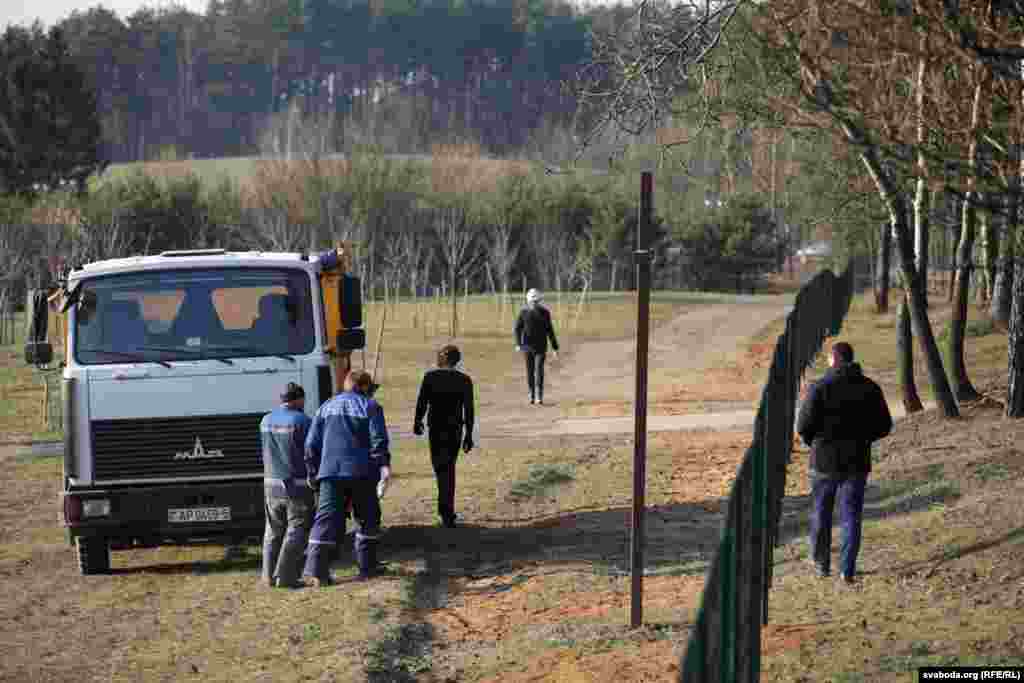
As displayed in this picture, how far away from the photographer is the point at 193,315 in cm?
1304

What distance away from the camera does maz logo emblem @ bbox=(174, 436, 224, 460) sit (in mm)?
12727

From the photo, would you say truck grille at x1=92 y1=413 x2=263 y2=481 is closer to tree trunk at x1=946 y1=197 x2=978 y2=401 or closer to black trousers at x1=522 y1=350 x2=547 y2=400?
tree trunk at x1=946 y1=197 x2=978 y2=401

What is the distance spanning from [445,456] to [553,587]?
2657 millimetres

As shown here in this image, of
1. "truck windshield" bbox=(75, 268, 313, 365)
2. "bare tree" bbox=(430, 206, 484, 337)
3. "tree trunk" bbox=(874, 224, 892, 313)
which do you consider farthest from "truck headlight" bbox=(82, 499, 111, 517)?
"bare tree" bbox=(430, 206, 484, 337)

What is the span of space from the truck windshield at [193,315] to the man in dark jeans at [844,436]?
448 cm

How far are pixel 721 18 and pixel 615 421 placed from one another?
1059cm

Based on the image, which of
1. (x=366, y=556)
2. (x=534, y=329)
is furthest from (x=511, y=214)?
(x=366, y=556)

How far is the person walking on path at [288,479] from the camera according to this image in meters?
12.1

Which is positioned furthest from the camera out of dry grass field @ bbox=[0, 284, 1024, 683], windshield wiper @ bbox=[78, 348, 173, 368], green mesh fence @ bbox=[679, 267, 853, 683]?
windshield wiper @ bbox=[78, 348, 173, 368]

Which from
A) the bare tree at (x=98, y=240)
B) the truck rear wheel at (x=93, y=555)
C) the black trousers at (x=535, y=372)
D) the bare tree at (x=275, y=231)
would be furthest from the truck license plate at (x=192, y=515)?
the bare tree at (x=275, y=231)

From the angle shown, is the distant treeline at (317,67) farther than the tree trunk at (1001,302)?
Yes

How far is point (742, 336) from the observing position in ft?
146

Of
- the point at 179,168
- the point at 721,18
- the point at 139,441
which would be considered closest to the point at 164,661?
the point at 139,441

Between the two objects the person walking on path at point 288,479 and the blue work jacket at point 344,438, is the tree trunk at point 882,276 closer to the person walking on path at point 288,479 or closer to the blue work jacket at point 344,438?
the blue work jacket at point 344,438
